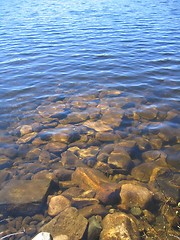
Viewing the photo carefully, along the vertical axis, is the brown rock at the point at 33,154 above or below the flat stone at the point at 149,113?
below

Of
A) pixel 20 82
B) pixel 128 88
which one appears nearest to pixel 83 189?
pixel 128 88

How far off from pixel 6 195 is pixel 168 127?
5.23 meters

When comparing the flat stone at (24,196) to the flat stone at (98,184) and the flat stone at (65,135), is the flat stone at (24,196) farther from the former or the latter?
the flat stone at (65,135)

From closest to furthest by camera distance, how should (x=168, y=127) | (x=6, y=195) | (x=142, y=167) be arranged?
(x=6, y=195), (x=142, y=167), (x=168, y=127)

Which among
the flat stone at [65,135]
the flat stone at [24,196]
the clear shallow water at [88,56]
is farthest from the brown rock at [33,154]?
the clear shallow water at [88,56]

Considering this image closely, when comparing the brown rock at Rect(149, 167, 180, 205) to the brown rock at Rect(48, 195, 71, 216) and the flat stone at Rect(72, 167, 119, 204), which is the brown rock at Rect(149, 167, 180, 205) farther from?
the brown rock at Rect(48, 195, 71, 216)

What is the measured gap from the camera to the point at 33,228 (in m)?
5.44

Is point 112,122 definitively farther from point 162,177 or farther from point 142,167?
point 162,177

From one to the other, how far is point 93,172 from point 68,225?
5.82ft

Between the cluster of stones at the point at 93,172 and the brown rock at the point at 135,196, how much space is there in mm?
22

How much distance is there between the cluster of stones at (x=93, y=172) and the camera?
5.26 metres

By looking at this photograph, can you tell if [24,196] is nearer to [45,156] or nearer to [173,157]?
[45,156]

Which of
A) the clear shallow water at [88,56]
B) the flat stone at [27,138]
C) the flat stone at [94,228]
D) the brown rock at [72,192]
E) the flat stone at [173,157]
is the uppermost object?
the clear shallow water at [88,56]

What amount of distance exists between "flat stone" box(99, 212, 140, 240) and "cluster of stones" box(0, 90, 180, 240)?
19 millimetres
